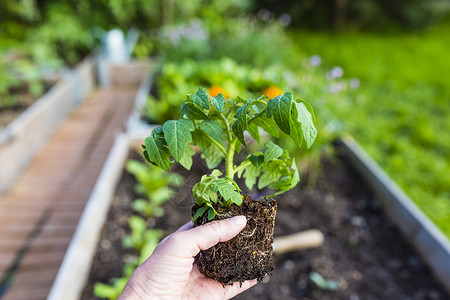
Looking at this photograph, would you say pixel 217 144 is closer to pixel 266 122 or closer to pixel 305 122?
pixel 266 122

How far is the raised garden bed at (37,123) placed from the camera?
271cm

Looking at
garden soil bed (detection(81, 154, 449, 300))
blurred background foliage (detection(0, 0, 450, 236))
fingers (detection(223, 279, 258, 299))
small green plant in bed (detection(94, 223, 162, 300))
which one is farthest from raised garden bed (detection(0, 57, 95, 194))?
fingers (detection(223, 279, 258, 299))

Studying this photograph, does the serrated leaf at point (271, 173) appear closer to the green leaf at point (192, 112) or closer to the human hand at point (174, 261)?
the human hand at point (174, 261)

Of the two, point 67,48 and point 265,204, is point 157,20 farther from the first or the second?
point 265,204

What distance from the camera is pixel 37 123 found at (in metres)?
3.18

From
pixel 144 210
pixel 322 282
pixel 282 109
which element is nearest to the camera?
pixel 282 109

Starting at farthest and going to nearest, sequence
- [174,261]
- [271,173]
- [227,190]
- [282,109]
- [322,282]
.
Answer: [322,282] → [271,173] → [174,261] → [227,190] → [282,109]

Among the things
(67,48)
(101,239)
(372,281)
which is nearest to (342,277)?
(372,281)

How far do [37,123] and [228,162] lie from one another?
2.77m

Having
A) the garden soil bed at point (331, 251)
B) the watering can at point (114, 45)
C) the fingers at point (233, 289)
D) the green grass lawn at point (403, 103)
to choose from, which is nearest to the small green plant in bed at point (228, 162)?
the fingers at point (233, 289)

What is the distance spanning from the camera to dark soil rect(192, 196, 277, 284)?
1046 millimetres

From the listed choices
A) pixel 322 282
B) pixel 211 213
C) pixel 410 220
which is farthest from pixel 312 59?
pixel 211 213

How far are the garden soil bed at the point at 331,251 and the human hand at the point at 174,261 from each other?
1.37ft

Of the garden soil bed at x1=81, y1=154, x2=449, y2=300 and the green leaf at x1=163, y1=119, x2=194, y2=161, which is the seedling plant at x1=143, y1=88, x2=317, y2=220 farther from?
the garden soil bed at x1=81, y1=154, x2=449, y2=300
